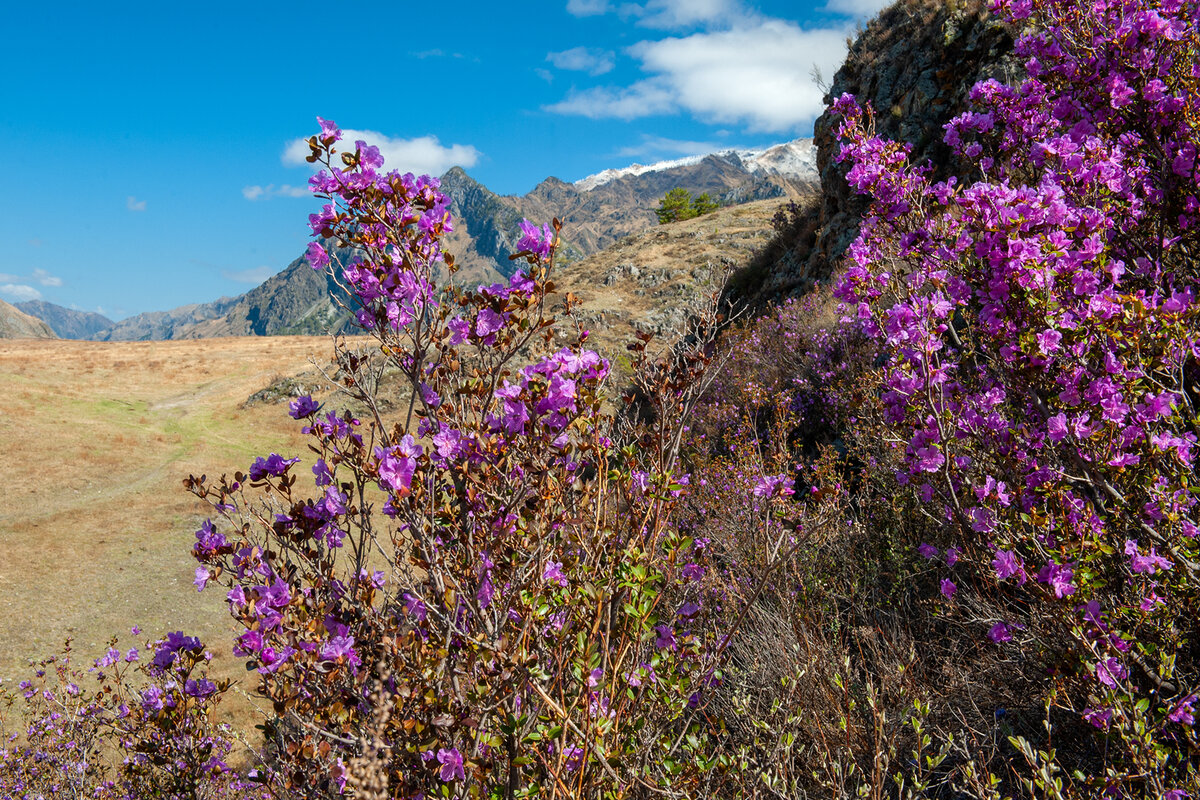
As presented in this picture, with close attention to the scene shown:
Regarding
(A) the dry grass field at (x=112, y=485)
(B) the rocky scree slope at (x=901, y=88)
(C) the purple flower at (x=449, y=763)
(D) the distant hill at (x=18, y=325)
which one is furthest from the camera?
(D) the distant hill at (x=18, y=325)

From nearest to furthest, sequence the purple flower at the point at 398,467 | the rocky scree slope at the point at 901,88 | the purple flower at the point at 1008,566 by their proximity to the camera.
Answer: the purple flower at the point at 398,467
the purple flower at the point at 1008,566
the rocky scree slope at the point at 901,88

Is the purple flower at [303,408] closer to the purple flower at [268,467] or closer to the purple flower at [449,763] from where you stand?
the purple flower at [268,467]

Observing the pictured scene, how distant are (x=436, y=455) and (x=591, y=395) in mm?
636

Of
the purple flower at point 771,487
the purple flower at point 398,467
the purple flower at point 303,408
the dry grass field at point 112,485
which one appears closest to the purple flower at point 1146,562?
the purple flower at point 771,487

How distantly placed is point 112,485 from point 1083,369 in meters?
18.0

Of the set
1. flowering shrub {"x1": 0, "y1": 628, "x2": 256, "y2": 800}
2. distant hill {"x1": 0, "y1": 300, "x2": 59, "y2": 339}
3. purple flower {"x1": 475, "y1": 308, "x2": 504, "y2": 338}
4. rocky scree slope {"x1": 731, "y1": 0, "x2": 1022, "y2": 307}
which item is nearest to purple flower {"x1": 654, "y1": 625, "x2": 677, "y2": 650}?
purple flower {"x1": 475, "y1": 308, "x2": 504, "y2": 338}

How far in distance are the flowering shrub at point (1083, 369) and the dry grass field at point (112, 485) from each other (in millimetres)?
2806

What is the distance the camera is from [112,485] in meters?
14.2

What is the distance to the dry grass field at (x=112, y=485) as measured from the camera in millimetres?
8961

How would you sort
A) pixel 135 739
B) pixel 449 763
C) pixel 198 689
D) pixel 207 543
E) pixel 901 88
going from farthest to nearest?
pixel 901 88 < pixel 135 739 < pixel 198 689 < pixel 207 543 < pixel 449 763

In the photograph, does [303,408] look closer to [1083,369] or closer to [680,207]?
[1083,369]

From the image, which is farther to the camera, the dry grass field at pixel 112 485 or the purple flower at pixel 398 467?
the dry grass field at pixel 112 485

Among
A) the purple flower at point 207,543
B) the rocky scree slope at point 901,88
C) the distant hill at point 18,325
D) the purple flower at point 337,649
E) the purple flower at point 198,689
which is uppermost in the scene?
the distant hill at point 18,325

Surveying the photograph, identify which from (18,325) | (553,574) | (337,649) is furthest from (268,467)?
(18,325)
